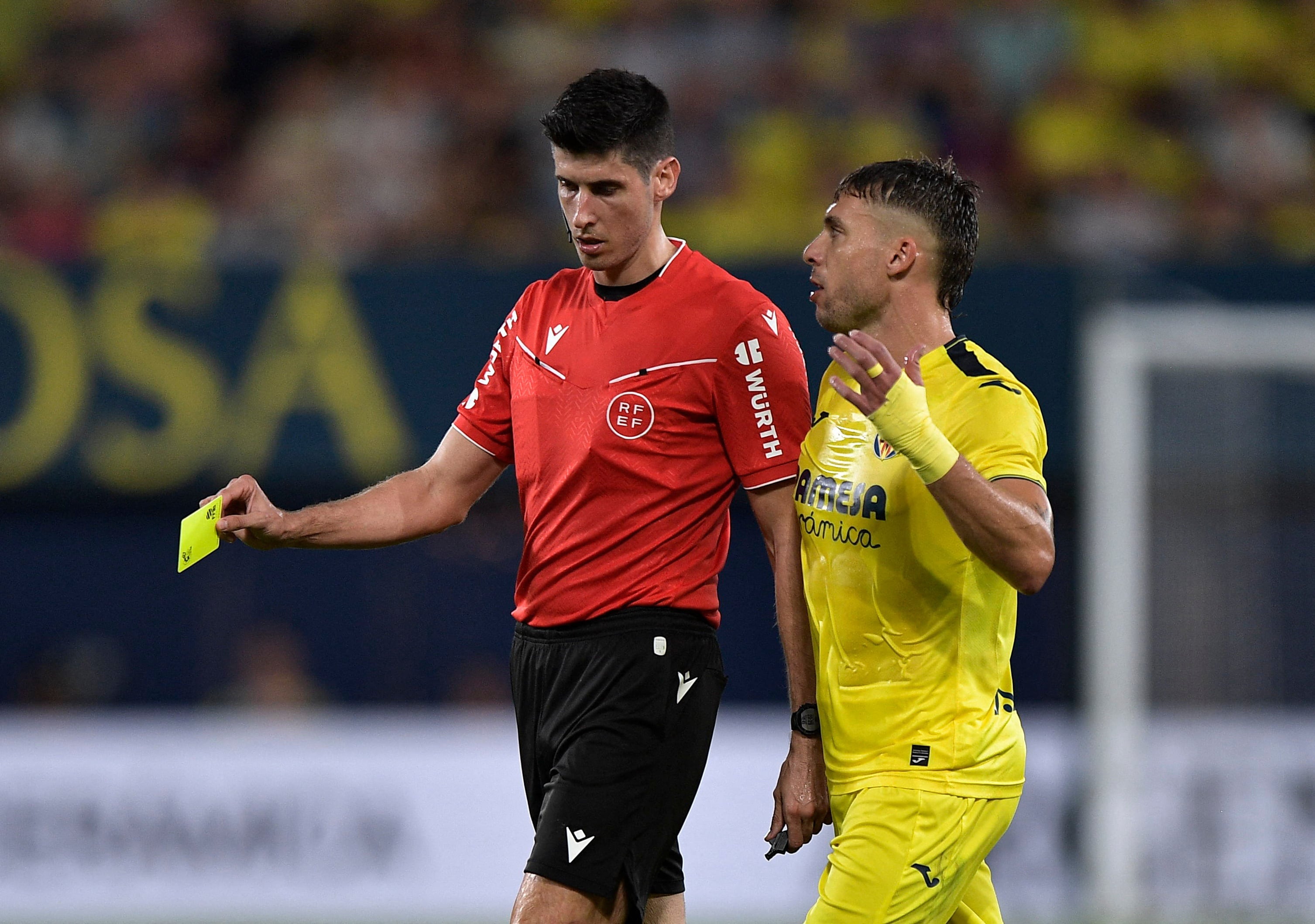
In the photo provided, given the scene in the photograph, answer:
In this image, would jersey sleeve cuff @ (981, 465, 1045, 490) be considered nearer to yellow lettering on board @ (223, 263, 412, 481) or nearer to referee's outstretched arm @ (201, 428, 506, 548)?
referee's outstretched arm @ (201, 428, 506, 548)

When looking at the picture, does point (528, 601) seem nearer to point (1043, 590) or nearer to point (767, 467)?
point (767, 467)

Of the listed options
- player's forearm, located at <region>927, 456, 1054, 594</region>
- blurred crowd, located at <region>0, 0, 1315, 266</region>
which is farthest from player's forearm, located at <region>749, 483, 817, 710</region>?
blurred crowd, located at <region>0, 0, 1315, 266</region>

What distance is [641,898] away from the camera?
389 centimetres

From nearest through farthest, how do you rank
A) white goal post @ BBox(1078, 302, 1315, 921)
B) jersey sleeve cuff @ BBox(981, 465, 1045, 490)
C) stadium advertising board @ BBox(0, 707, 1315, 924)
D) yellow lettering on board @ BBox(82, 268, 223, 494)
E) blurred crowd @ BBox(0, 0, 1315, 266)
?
jersey sleeve cuff @ BBox(981, 465, 1045, 490) → white goal post @ BBox(1078, 302, 1315, 921) → stadium advertising board @ BBox(0, 707, 1315, 924) → yellow lettering on board @ BBox(82, 268, 223, 494) → blurred crowd @ BBox(0, 0, 1315, 266)

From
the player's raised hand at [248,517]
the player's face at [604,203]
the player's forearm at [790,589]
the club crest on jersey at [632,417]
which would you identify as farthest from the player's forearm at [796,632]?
the player's raised hand at [248,517]

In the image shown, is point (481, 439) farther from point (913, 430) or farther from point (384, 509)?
point (913, 430)

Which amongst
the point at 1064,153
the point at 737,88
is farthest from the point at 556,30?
the point at 1064,153

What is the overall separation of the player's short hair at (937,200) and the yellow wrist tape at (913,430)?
640mm

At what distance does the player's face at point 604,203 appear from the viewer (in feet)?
12.9

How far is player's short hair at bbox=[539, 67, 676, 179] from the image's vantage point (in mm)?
3900

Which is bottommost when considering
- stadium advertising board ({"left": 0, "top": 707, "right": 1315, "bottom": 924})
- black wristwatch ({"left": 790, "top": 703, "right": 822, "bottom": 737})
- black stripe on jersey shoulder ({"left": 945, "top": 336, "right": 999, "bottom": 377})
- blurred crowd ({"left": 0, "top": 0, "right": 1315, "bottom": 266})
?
stadium advertising board ({"left": 0, "top": 707, "right": 1315, "bottom": 924})

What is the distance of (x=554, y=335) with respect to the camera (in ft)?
13.6

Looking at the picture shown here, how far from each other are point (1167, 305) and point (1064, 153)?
2.00 meters

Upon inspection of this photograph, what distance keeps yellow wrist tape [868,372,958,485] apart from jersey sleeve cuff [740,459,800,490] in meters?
0.69
